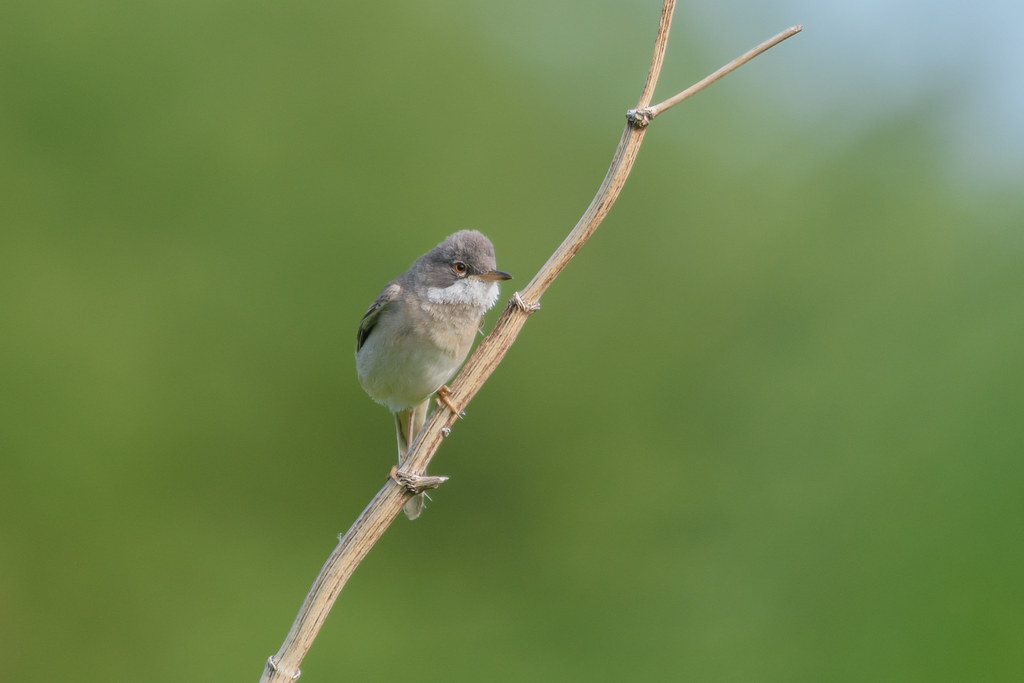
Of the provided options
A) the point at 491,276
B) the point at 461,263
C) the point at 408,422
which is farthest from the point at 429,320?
the point at 408,422

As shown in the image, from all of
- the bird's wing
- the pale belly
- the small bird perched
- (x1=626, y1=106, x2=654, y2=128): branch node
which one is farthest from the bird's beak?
(x1=626, y1=106, x2=654, y2=128): branch node

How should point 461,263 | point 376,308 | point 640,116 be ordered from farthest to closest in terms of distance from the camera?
point 376,308, point 461,263, point 640,116

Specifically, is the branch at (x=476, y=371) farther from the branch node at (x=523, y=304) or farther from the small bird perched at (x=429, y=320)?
the small bird perched at (x=429, y=320)

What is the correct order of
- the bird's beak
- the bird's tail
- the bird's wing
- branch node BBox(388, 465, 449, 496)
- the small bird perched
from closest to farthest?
branch node BBox(388, 465, 449, 496)
the bird's beak
the small bird perched
the bird's wing
the bird's tail

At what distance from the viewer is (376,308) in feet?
14.9

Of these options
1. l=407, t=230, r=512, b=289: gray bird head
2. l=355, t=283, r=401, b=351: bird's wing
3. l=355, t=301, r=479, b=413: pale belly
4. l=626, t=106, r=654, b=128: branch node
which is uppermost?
l=355, t=283, r=401, b=351: bird's wing

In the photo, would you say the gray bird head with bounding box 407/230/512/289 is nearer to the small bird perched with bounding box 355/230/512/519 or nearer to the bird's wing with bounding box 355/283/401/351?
the small bird perched with bounding box 355/230/512/519

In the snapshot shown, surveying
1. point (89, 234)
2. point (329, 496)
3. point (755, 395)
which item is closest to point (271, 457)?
point (329, 496)

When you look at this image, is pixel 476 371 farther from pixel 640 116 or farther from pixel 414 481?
pixel 640 116

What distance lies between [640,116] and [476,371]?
75cm

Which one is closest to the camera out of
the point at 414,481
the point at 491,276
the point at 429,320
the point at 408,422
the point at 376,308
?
the point at 414,481

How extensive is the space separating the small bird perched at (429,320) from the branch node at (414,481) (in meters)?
1.69

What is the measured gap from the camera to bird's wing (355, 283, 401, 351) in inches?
176

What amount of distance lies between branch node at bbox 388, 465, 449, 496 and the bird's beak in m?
1.65
